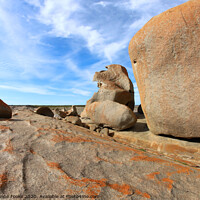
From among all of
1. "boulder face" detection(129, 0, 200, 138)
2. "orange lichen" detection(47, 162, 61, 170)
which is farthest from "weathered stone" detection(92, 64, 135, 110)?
"orange lichen" detection(47, 162, 61, 170)

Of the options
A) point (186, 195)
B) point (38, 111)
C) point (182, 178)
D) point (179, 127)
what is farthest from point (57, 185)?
point (38, 111)

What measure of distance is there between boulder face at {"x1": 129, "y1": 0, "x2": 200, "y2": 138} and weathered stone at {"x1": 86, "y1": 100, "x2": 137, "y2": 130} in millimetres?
982

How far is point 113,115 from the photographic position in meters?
5.46

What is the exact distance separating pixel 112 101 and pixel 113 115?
56 centimetres

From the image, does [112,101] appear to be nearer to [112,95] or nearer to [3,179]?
[112,95]

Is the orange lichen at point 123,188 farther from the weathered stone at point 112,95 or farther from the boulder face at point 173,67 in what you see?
the weathered stone at point 112,95

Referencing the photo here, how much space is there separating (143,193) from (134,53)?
147 inches

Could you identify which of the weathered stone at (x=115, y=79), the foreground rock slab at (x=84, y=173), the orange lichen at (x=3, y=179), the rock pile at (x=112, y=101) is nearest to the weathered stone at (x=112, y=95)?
the rock pile at (x=112, y=101)

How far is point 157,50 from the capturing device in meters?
3.95

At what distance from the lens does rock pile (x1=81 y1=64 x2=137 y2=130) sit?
17.5ft

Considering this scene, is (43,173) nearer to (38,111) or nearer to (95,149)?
(95,149)

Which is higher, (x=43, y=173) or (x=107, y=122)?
(x=107, y=122)

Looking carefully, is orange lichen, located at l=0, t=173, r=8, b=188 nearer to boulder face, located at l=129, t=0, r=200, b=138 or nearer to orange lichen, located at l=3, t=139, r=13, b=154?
orange lichen, located at l=3, t=139, r=13, b=154

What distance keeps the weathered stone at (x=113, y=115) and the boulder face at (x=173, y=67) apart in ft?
3.22
